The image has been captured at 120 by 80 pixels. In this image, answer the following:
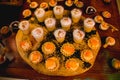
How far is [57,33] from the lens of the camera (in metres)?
1.39

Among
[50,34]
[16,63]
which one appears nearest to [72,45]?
[50,34]

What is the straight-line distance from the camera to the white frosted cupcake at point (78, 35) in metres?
1.38

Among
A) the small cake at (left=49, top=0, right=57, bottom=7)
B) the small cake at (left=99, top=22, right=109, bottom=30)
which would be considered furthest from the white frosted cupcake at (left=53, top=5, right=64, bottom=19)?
the small cake at (left=99, top=22, right=109, bottom=30)

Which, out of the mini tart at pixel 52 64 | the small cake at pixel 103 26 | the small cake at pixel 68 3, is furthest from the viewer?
the small cake at pixel 68 3

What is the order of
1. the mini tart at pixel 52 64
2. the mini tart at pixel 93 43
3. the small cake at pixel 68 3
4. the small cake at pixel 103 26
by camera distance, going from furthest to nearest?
the small cake at pixel 68 3 → the small cake at pixel 103 26 → the mini tart at pixel 93 43 → the mini tart at pixel 52 64

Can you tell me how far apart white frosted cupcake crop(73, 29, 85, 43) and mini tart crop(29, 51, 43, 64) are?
0.29m

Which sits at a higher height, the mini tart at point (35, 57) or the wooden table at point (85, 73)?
the mini tart at point (35, 57)

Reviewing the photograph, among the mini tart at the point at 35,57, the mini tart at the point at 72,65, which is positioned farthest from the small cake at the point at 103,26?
the mini tart at the point at 35,57

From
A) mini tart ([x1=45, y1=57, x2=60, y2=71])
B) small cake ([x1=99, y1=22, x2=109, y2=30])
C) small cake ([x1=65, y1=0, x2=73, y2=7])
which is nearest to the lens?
mini tart ([x1=45, y1=57, x2=60, y2=71])

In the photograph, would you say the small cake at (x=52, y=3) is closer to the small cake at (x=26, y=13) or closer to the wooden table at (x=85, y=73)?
the small cake at (x=26, y=13)

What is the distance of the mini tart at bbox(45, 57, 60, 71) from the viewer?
1.31 m

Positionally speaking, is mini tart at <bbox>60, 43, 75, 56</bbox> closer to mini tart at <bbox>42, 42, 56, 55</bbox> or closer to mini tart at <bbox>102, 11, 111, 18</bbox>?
mini tart at <bbox>42, 42, 56, 55</bbox>

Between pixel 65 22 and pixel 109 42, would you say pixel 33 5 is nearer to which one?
pixel 65 22

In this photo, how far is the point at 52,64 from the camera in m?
1.31
